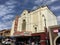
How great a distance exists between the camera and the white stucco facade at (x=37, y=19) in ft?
154

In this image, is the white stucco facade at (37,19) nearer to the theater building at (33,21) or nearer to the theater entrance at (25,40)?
the theater building at (33,21)

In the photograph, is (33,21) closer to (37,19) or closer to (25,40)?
(37,19)

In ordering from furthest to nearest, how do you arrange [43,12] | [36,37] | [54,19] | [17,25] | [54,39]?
1. [17,25]
2. [54,19]
3. [43,12]
4. [36,37]
5. [54,39]

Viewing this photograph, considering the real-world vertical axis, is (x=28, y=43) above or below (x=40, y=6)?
below

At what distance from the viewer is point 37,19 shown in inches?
1911

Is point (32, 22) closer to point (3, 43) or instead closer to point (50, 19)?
point (50, 19)

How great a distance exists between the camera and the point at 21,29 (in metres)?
51.4

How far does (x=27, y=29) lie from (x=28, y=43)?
9945 mm

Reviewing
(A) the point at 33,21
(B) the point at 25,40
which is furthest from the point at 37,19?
(B) the point at 25,40

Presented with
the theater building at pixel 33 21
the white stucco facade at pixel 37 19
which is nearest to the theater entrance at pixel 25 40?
the theater building at pixel 33 21

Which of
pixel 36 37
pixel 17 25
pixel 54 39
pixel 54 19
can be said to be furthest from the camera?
pixel 17 25

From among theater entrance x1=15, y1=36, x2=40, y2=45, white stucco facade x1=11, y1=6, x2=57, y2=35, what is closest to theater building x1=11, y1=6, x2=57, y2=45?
white stucco facade x1=11, y1=6, x2=57, y2=35

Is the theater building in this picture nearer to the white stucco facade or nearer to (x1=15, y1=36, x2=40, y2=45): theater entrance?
the white stucco facade

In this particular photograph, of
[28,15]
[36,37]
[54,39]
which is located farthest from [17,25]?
[54,39]
